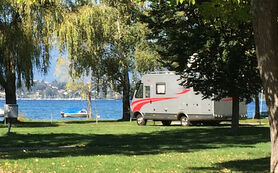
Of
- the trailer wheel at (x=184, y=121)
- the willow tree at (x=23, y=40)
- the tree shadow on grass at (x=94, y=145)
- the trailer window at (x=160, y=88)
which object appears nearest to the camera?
the tree shadow on grass at (x=94, y=145)

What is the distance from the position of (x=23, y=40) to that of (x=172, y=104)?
31.3 ft

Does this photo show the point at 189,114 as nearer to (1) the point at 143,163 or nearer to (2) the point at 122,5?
(2) the point at 122,5

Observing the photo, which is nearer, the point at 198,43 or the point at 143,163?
the point at 143,163

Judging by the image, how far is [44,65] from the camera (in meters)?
30.0

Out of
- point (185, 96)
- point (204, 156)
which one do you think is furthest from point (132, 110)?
point (204, 156)

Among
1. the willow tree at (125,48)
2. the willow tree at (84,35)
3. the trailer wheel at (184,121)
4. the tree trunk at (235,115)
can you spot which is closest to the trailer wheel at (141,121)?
the trailer wheel at (184,121)

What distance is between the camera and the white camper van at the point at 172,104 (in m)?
29.7

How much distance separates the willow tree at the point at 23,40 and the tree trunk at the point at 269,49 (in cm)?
2194

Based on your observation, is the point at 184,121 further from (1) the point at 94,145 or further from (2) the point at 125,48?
(1) the point at 94,145

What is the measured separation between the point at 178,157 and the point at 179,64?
8914 mm

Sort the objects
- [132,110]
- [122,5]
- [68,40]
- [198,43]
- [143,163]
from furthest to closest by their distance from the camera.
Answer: [122,5] → [132,110] → [68,40] → [198,43] → [143,163]

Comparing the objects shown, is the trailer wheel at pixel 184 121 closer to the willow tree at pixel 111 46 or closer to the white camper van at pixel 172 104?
the white camper van at pixel 172 104

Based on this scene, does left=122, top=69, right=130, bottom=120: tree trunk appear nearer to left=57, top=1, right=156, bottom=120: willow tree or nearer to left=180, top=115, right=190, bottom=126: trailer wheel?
left=57, top=1, right=156, bottom=120: willow tree

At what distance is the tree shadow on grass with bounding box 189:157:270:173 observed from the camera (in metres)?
10.7
